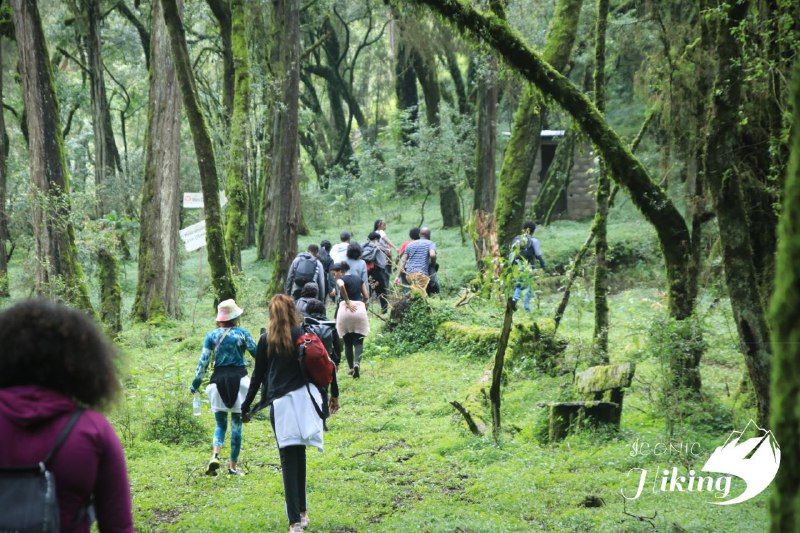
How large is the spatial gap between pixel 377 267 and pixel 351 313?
4301 millimetres

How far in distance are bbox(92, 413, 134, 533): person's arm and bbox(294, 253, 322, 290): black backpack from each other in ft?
32.5

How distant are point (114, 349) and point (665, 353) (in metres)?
6.46

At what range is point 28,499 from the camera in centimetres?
283

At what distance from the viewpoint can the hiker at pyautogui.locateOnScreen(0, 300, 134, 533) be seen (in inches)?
115

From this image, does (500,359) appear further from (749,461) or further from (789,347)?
(789,347)

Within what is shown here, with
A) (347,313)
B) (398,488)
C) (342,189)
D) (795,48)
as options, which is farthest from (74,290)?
(342,189)

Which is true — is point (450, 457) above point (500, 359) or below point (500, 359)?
below

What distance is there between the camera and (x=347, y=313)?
13.2 m

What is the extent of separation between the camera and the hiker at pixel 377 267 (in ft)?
56.0

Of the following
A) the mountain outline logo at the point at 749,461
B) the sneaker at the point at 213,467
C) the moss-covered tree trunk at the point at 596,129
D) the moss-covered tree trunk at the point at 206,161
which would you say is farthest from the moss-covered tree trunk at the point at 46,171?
the mountain outline logo at the point at 749,461

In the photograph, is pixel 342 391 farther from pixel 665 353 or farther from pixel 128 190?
pixel 128 190

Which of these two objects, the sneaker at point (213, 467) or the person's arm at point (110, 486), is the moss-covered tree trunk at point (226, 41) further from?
the person's arm at point (110, 486)

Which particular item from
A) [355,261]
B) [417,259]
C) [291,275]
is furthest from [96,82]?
[291,275]

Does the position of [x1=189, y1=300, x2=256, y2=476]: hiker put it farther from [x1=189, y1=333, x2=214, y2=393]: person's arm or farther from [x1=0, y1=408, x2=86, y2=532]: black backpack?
[x1=0, y1=408, x2=86, y2=532]: black backpack
